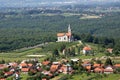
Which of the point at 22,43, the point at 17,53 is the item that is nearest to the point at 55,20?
the point at 22,43

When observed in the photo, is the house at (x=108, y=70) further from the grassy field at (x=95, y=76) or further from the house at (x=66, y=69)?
the house at (x=66, y=69)

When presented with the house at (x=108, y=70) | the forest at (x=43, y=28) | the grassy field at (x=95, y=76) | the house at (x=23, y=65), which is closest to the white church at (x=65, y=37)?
the forest at (x=43, y=28)

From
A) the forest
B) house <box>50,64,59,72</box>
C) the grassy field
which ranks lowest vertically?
the forest

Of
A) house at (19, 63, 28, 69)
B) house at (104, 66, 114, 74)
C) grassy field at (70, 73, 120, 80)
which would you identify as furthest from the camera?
house at (19, 63, 28, 69)

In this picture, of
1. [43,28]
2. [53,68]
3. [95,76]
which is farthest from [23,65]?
[43,28]

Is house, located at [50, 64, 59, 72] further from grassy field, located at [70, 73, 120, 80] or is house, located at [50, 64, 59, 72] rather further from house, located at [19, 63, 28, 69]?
grassy field, located at [70, 73, 120, 80]

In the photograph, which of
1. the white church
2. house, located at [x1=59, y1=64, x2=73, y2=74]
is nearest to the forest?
the white church

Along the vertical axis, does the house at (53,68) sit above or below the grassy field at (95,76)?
above

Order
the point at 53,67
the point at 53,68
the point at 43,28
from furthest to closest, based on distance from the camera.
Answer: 1. the point at 43,28
2. the point at 53,67
3. the point at 53,68

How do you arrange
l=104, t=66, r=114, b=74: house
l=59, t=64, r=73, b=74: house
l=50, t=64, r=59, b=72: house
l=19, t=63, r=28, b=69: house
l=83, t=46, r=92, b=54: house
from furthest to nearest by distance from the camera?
l=83, t=46, r=92, b=54: house < l=19, t=63, r=28, b=69: house < l=50, t=64, r=59, b=72: house < l=104, t=66, r=114, b=74: house < l=59, t=64, r=73, b=74: house

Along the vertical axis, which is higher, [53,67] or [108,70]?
[53,67]

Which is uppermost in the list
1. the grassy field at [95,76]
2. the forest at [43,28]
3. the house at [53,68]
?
the house at [53,68]

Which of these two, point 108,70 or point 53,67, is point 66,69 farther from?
point 108,70
